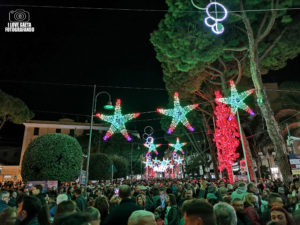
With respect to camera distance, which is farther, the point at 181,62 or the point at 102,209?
the point at 181,62

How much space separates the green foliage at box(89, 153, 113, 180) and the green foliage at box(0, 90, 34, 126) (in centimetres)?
1101

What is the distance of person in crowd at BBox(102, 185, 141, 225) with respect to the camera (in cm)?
333

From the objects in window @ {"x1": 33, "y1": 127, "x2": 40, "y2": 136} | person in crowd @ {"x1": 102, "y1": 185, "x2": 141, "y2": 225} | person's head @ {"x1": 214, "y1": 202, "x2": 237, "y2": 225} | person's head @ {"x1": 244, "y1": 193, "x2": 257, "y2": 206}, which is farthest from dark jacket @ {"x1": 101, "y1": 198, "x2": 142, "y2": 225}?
window @ {"x1": 33, "y1": 127, "x2": 40, "y2": 136}

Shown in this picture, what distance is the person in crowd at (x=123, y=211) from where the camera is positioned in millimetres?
3330

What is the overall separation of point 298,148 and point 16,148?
53.8 meters

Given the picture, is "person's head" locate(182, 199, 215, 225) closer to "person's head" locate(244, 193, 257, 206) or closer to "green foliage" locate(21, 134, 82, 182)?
"person's head" locate(244, 193, 257, 206)

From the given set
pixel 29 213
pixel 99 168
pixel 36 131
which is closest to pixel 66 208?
pixel 29 213

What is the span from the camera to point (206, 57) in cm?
1570

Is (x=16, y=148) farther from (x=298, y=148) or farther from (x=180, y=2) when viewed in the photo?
(x=298, y=148)

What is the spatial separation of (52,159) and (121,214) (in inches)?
596

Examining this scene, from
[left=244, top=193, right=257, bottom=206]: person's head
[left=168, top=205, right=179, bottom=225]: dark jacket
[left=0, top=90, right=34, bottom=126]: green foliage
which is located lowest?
Result: [left=168, top=205, right=179, bottom=225]: dark jacket

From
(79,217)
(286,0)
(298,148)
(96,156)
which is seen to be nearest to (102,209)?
(79,217)

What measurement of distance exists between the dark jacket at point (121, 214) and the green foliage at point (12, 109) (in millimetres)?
24948

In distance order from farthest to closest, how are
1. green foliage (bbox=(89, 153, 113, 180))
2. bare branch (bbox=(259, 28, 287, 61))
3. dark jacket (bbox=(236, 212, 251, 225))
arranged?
green foliage (bbox=(89, 153, 113, 180)), bare branch (bbox=(259, 28, 287, 61)), dark jacket (bbox=(236, 212, 251, 225))
